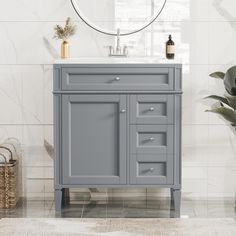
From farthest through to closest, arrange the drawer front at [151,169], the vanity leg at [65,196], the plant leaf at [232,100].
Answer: the vanity leg at [65,196] < the drawer front at [151,169] < the plant leaf at [232,100]

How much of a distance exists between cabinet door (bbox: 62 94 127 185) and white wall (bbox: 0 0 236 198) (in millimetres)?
474

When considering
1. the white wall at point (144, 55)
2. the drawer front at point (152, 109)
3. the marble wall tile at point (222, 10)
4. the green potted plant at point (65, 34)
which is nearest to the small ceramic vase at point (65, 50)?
the green potted plant at point (65, 34)

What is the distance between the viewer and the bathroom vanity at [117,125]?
4.33 meters

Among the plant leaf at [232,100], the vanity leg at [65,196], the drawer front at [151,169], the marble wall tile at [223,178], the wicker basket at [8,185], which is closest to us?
the plant leaf at [232,100]

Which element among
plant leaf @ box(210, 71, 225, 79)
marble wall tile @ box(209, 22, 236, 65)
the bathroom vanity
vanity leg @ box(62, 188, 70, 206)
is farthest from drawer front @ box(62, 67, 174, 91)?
vanity leg @ box(62, 188, 70, 206)

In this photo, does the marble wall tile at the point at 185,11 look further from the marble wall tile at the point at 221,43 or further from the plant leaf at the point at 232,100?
the plant leaf at the point at 232,100

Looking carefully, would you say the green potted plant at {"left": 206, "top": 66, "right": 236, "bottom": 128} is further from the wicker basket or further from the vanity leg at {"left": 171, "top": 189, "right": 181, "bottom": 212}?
the wicker basket

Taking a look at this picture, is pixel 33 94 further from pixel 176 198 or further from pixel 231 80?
pixel 231 80

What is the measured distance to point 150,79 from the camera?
14.3 ft

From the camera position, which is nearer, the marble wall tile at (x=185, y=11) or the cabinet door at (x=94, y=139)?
the cabinet door at (x=94, y=139)

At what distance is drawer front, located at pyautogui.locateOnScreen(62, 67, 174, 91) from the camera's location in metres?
4.33

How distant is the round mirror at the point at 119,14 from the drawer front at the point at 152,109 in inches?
25.8

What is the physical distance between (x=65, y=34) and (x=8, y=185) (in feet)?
3.82

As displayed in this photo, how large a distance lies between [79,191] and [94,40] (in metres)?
1.15
